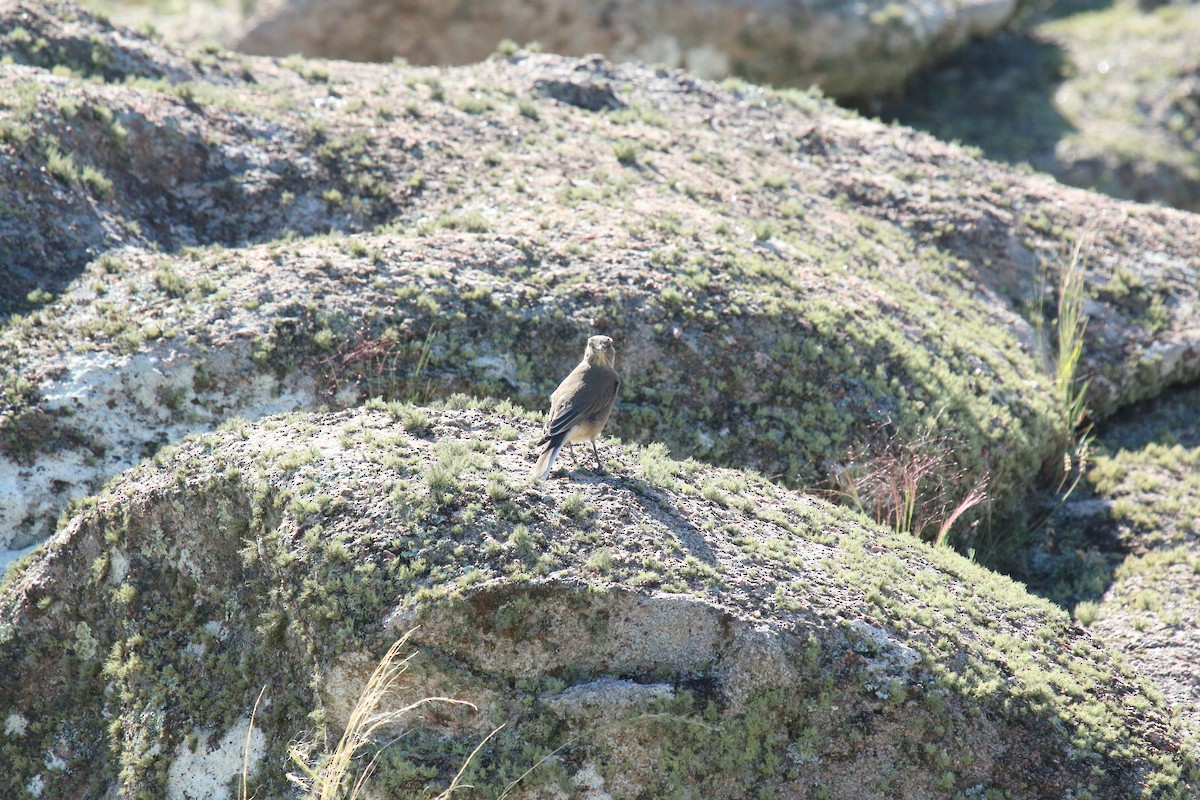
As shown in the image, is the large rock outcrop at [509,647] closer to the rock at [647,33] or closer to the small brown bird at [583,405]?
the small brown bird at [583,405]

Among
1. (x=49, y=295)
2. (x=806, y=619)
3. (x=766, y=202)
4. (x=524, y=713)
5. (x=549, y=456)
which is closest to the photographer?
(x=524, y=713)

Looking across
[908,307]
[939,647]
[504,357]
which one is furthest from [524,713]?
[908,307]

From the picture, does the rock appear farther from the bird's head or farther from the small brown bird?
the small brown bird

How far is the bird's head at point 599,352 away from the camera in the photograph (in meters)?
7.86

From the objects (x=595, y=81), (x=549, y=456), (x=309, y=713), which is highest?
(x=595, y=81)

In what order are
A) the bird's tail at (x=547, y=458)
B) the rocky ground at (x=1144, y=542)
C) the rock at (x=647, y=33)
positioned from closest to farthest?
1. the bird's tail at (x=547, y=458)
2. the rocky ground at (x=1144, y=542)
3. the rock at (x=647, y=33)

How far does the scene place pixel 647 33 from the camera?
2136 centimetres

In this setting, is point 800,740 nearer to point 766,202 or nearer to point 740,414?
point 740,414

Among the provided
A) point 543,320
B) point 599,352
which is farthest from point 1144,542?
point 543,320

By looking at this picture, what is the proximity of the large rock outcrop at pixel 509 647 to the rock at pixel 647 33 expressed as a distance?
15.6 meters

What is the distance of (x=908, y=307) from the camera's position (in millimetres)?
11094

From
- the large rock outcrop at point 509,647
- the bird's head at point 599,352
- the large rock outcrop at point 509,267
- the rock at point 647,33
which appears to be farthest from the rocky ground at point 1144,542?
the rock at point 647,33

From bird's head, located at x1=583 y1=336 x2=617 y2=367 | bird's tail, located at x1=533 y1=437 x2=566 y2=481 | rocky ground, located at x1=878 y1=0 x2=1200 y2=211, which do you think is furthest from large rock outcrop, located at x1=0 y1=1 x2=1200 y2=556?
rocky ground, located at x1=878 y1=0 x2=1200 y2=211

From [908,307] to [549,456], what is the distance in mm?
5531
